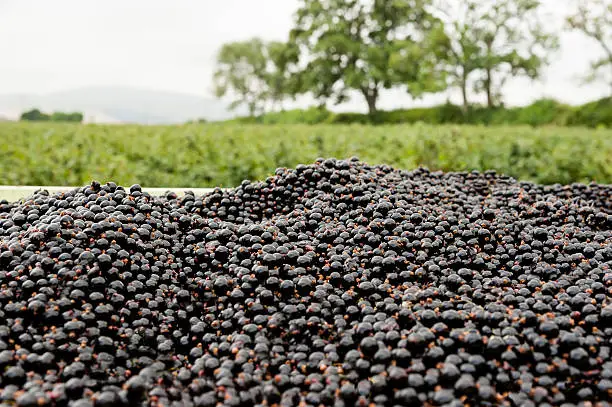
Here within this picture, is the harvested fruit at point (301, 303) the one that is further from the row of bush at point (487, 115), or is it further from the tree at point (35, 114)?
the tree at point (35, 114)

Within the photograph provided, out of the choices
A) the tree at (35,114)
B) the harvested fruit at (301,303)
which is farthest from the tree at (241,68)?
the harvested fruit at (301,303)

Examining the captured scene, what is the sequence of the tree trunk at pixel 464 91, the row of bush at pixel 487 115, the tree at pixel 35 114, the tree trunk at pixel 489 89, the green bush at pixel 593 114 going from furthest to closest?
the tree trunk at pixel 489 89
the tree trunk at pixel 464 91
the tree at pixel 35 114
the row of bush at pixel 487 115
the green bush at pixel 593 114

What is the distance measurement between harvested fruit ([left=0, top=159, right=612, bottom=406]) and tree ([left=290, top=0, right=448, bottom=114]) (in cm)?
2721

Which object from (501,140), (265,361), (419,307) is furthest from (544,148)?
(265,361)

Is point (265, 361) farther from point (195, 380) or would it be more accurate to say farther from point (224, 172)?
point (224, 172)

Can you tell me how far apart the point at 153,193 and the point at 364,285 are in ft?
5.54

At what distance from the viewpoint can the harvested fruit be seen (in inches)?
64.8

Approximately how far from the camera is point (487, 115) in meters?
27.7

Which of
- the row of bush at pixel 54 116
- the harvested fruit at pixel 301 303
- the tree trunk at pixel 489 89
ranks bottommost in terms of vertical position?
the harvested fruit at pixel 301 303

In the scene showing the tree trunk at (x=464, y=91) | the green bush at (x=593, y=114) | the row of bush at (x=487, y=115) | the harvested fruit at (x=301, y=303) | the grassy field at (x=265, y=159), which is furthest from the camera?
the tree trunk at (x=464, y=91)

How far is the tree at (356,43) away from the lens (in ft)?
96.1

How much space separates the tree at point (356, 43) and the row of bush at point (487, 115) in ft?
3.69

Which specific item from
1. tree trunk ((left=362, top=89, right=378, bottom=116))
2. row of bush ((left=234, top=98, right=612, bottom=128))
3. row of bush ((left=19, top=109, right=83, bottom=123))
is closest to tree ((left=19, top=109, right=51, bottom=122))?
row of bush ((left=19, top=109, right=83, bottom=123))

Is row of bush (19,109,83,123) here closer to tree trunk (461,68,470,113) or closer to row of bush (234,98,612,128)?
row of bush (234,98,612,128)
